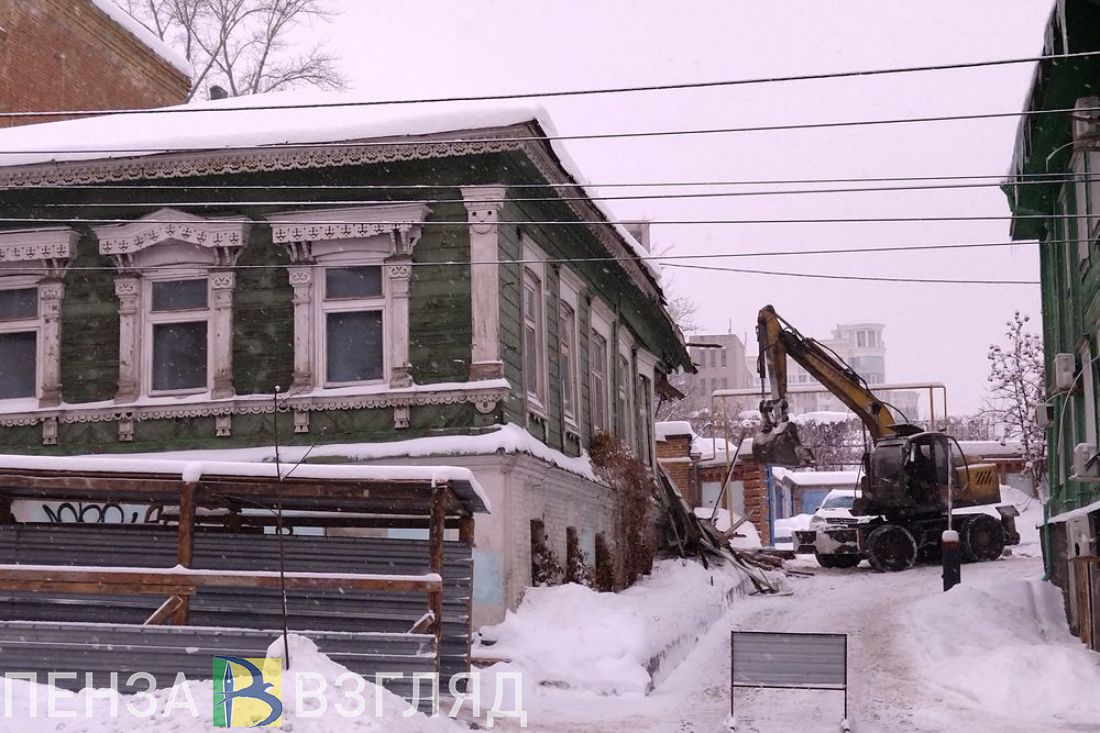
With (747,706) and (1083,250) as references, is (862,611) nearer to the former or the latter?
(1083,250)

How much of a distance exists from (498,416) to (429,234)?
99.3 inches

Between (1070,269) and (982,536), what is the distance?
11416 millimetres

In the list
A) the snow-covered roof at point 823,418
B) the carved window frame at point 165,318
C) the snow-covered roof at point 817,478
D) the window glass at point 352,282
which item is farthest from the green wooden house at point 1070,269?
the snow-covered roof at point 823,418

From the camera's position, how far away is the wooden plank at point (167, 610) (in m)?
10.5

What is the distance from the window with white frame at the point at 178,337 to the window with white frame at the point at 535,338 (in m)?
4.27

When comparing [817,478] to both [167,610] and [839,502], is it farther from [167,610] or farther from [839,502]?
[167,610]

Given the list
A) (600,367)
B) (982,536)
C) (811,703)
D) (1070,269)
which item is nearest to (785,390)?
(982,536)

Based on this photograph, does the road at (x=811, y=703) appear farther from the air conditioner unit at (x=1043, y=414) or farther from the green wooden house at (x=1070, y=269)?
the air conditioner unit at (x=1043, y=414)

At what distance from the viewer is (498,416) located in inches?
628

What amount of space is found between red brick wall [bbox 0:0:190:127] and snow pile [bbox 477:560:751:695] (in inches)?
663

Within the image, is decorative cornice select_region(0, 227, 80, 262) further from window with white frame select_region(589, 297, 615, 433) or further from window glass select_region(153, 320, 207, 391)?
window with white frame select_region(589, 297, 615, 433)

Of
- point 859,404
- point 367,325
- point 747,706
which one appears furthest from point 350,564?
point 859,404

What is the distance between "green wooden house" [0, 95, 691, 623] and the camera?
16.2m

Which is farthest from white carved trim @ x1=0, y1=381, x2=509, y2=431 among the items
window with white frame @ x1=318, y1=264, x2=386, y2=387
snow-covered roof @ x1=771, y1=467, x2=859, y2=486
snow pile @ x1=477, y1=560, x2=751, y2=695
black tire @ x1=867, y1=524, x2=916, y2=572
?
snow-covered roof @ x1=771, y1=467, x2=859, y2=486
